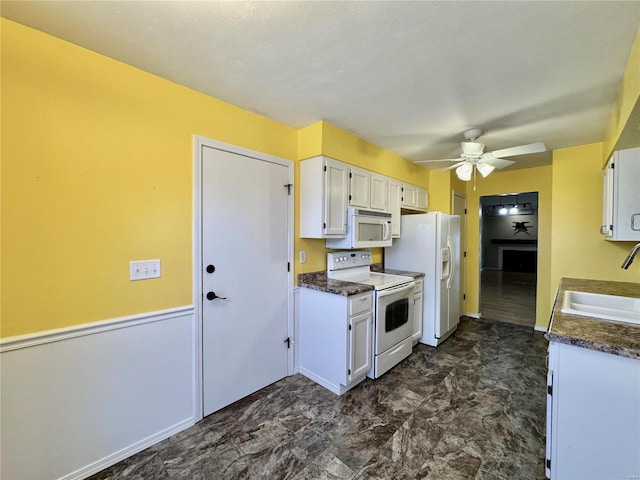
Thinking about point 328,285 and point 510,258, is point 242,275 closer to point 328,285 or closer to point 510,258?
point 328,285

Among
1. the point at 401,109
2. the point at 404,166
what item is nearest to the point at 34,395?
the point at 401,109

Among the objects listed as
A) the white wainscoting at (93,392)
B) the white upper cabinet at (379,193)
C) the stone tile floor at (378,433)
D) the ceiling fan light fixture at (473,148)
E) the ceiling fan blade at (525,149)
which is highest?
the ceiling fan light fixture at (473,148)

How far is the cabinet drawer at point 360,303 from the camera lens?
2.34m

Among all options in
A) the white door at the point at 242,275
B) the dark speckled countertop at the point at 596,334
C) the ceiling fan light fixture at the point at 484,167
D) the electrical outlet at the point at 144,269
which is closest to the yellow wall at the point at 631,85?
the ceiling fan light fixture at the point at 484,167

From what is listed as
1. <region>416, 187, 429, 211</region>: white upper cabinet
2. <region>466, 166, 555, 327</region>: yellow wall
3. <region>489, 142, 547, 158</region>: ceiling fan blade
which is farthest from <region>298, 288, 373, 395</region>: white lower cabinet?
<region>466, 166, 555, 327</region>: yellow wall

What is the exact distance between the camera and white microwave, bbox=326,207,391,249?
2770 millimetres

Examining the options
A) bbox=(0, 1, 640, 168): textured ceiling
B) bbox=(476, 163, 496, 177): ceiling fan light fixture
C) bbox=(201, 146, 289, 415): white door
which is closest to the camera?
bbox=(0, 1, 640, 168): textured ceiling

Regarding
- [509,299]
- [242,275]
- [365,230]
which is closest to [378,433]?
[242,275]

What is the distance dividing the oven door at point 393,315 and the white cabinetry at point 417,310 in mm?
173

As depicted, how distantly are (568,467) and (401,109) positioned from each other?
2.47 metres

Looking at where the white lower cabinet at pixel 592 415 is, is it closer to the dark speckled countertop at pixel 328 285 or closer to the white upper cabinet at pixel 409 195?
the dark speckled countertop at pixel 328 285

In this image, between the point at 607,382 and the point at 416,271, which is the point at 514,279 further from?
the point at 607,382

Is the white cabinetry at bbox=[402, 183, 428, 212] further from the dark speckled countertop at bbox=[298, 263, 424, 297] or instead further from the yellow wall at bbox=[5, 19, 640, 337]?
the yellow wall at bbox=[5, 19, 640, 337]

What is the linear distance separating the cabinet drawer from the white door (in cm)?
69
